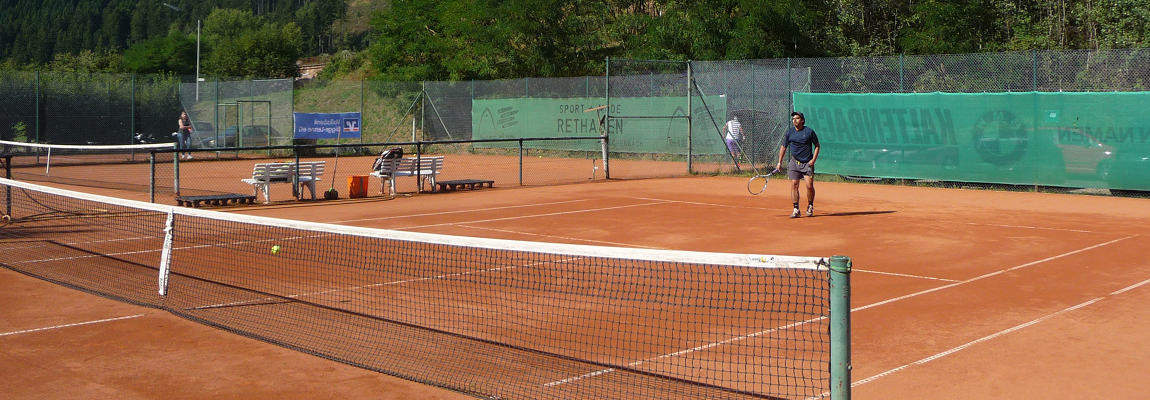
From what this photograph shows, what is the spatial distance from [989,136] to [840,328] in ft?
55.5

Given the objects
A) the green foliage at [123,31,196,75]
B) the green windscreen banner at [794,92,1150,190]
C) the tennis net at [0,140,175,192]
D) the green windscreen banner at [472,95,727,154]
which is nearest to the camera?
the green windscreen banner at [794,92,1150,190]

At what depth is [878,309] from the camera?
786 centimetres

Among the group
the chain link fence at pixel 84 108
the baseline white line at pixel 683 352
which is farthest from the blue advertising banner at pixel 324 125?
the baseline white line at pixel 683 352

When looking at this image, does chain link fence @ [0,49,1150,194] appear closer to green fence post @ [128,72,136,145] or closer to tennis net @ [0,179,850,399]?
green fence post @ [128,72,136,145]

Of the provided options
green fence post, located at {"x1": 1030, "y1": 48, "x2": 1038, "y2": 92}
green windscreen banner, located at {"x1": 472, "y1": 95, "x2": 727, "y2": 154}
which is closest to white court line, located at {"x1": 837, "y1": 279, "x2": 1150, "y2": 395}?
green fence post, located at {"x1": 1030, "y1": 48, "x2": 1038, "y2": 92}

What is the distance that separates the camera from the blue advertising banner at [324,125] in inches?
1128

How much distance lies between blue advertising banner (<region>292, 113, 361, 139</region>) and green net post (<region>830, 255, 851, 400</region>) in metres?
25.8

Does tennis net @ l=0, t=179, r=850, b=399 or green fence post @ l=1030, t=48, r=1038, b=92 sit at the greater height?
green fence post @ l=1030, t=48, r=1038, b=92

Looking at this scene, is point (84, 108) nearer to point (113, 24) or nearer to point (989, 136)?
point (989, 136)

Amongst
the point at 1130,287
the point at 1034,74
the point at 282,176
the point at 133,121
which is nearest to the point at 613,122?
the point at 1034,74

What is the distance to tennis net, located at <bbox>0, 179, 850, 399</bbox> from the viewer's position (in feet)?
19.1

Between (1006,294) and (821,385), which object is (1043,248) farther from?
(821,385)

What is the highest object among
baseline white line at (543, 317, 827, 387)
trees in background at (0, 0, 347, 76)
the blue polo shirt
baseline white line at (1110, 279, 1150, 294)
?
trees in background at (0, 0, 347, 76)

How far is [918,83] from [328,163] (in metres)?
17.3
